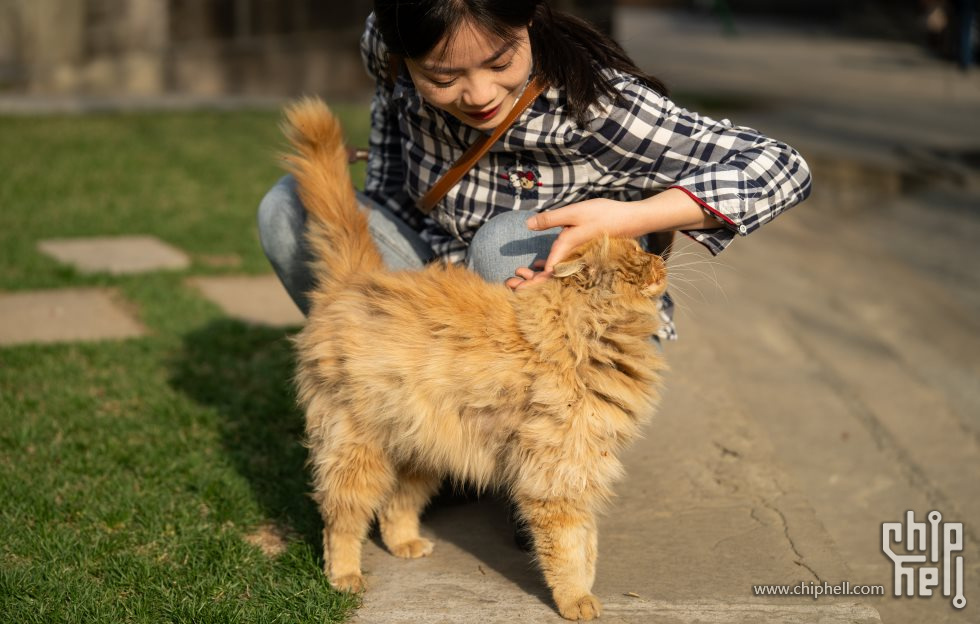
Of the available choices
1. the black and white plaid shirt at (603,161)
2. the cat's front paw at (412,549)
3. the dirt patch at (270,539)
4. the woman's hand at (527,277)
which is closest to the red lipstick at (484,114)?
the black and white plaid shirt at (603,161)

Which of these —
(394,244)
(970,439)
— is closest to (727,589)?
(394,244)

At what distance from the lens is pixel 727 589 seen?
2.64 m

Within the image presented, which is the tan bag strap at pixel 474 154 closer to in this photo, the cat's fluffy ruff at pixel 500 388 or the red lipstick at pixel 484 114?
the red lipstick at pixel 484 114

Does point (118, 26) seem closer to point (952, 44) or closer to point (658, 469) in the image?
point (658, 469)

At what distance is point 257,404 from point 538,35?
5.91ft

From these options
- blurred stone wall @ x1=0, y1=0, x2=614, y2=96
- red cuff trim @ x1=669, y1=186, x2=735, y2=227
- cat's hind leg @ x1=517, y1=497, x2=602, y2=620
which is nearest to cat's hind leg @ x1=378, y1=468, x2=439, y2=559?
cat's hind leg @ x1=517, y1=497, x2=602, y2=620

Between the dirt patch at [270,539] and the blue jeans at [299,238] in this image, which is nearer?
the dirt patch at [270,539]

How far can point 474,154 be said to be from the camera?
112 inches

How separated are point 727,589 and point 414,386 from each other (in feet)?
3.20

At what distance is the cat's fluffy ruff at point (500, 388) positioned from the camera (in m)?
2.41

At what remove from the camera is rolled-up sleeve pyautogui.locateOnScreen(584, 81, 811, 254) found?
2.54m

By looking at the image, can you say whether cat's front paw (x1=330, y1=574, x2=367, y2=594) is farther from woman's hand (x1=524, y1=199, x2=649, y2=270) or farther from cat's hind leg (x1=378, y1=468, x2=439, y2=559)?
woman's hand (x1=524, y1=199, x2=649, y2=270)

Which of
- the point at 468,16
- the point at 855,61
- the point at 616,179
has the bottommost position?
the point at 855,61

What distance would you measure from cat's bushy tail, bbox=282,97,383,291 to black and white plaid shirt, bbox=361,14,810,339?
0.95 feet
